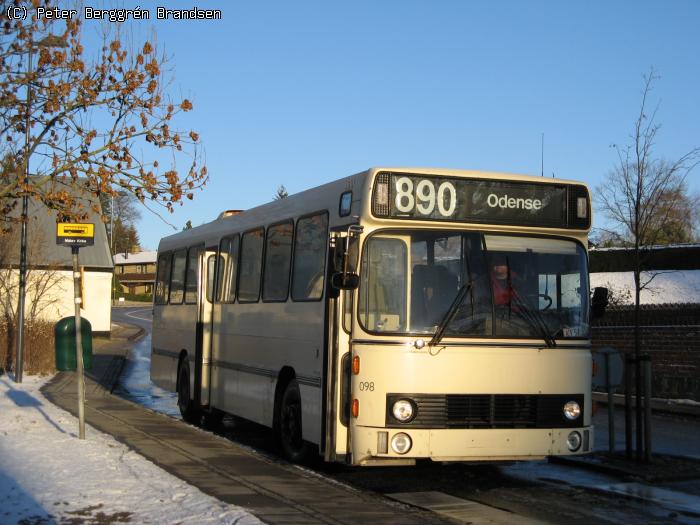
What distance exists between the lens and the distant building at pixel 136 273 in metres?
148

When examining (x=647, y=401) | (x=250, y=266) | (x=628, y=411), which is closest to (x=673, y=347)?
(x=628, y=411)

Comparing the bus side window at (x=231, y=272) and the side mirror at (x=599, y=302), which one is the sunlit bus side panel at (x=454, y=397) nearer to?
the side mirror at (x=599, y=302)

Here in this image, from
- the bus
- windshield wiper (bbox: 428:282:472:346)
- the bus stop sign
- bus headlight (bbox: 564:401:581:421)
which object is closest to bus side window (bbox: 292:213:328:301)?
the bus

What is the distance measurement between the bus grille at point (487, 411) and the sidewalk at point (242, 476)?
0.91 m

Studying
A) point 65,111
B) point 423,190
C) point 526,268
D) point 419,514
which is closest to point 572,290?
point 526,268

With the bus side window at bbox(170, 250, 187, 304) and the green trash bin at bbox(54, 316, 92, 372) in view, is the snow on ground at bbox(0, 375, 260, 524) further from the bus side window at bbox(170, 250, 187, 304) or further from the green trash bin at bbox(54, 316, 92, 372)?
the green trash bin at bbox(54, 316, 92, 372)

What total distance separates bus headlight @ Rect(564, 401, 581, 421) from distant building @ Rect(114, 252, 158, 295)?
139 metres

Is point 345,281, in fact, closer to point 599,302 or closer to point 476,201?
point 476,201

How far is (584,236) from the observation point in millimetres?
10586

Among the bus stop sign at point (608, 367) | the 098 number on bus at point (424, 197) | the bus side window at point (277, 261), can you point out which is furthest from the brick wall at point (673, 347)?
the 098 number on bus at point (424, 197)

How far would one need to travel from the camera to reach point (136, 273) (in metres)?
151

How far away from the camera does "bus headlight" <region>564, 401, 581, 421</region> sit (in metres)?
10.1

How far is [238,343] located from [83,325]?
36.1 ft

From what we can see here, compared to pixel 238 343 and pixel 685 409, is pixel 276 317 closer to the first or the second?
pixel 238 343
